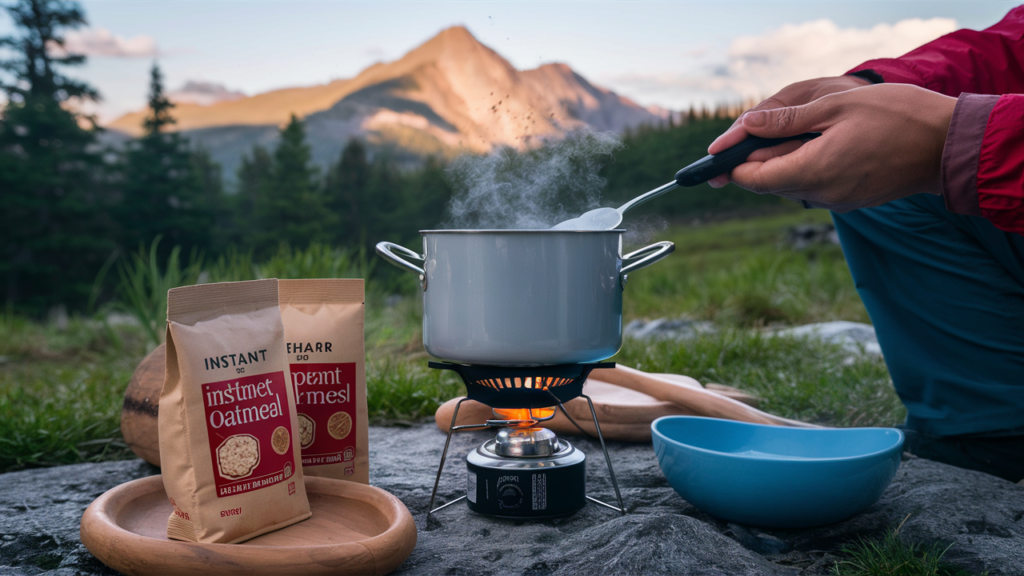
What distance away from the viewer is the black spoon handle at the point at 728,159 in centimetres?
163

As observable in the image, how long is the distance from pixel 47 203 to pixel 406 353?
1597 cm

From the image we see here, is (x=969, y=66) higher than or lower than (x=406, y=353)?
higher

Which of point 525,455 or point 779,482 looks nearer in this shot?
point 779,482

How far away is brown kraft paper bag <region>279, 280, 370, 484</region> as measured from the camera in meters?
1.70

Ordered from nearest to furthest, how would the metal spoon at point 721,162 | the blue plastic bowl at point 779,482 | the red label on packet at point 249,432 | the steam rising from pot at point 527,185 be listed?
the red label on packet at point 249,432, the blue plastic bowl at point 779,482, the metal spoon at point 721,162, the steam rising from pot at point 527,185

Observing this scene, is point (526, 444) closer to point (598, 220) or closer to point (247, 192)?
point (598, 220)

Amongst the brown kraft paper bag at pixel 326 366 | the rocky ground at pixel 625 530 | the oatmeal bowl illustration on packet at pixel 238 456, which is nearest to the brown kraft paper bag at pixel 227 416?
the oatmeal bowl illustration on packet at pixel 238 456

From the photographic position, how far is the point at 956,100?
1.41 metres

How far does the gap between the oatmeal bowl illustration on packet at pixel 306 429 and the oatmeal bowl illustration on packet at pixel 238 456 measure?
0.27 metres

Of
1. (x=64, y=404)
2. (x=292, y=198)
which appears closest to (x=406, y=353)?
(x=64, y=404)

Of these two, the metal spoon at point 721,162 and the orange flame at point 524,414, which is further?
the orange flame at point 524,414

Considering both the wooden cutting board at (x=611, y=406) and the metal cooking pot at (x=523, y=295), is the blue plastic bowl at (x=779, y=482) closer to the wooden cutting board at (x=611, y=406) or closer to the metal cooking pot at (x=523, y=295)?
the metal cooking pot at (x=523, y=295)

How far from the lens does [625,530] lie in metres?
1.44

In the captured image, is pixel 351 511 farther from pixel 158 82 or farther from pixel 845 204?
pixel 158 82
